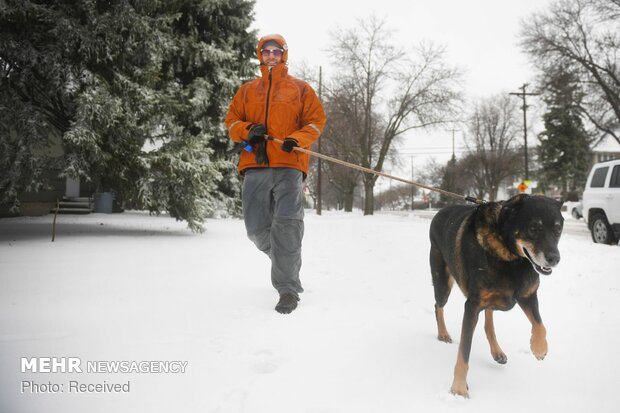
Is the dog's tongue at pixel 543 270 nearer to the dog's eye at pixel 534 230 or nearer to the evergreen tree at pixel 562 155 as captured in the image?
the dog's eye at pixel 534 230

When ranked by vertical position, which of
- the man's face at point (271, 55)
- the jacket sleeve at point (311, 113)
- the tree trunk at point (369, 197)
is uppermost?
the man's face at point (271, 55)

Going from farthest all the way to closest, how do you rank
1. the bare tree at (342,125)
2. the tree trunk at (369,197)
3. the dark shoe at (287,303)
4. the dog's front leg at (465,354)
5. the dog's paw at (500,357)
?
the bare tree at (342,125), the tree trunk at (369,197), the dark shoe at (287,303), the dog's paw at (500,357), the dog's front leg at (465,354)

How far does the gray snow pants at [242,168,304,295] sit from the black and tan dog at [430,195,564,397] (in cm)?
173

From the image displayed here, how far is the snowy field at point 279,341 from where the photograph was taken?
2027mm

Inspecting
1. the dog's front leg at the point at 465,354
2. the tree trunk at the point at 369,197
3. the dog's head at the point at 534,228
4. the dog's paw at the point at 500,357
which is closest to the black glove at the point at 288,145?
the dog's head at the point at 534,228

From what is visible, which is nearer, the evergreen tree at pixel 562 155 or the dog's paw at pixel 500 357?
the dog's paw at pixel 500 357

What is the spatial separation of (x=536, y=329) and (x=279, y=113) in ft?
9.13

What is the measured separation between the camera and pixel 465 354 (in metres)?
2.14

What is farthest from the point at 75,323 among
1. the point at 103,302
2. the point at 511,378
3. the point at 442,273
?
the point at 511,378

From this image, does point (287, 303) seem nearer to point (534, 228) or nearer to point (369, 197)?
point (534, 228)

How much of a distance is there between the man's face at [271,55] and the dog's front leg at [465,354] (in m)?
2.83

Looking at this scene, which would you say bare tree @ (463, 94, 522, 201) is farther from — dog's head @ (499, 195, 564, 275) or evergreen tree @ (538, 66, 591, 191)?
dog's head @ (499, 195, 564, 275)

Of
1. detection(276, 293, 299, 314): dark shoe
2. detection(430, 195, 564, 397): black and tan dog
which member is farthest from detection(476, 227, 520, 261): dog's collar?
detection(276, 293, 299, 314): dark shoe

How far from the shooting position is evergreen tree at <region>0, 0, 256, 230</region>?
23.8 ft
